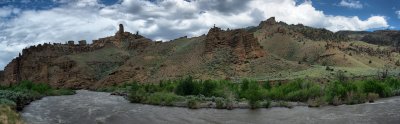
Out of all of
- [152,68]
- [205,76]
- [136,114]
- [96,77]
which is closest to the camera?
[136,114]

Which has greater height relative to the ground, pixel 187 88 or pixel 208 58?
pixel 208 58

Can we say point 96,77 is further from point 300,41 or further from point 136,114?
point 136,114

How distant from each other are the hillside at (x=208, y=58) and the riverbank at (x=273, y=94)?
48.4ft

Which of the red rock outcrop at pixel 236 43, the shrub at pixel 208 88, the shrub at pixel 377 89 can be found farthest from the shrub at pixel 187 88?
the red rock outcrop at pixel 236 43

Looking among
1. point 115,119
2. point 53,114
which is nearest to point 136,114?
point 115,119

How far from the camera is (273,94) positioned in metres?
57.7

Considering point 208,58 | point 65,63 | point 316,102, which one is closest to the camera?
point 316,102

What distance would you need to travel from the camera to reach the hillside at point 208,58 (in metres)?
86.5

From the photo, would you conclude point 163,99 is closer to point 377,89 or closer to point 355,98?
point 355,98

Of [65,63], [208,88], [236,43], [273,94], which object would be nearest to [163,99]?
[208,88]

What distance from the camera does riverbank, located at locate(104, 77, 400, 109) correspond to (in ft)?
163

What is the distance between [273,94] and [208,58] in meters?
34.6

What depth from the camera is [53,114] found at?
46.1 meters

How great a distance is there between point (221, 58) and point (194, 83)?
23.3 meters
